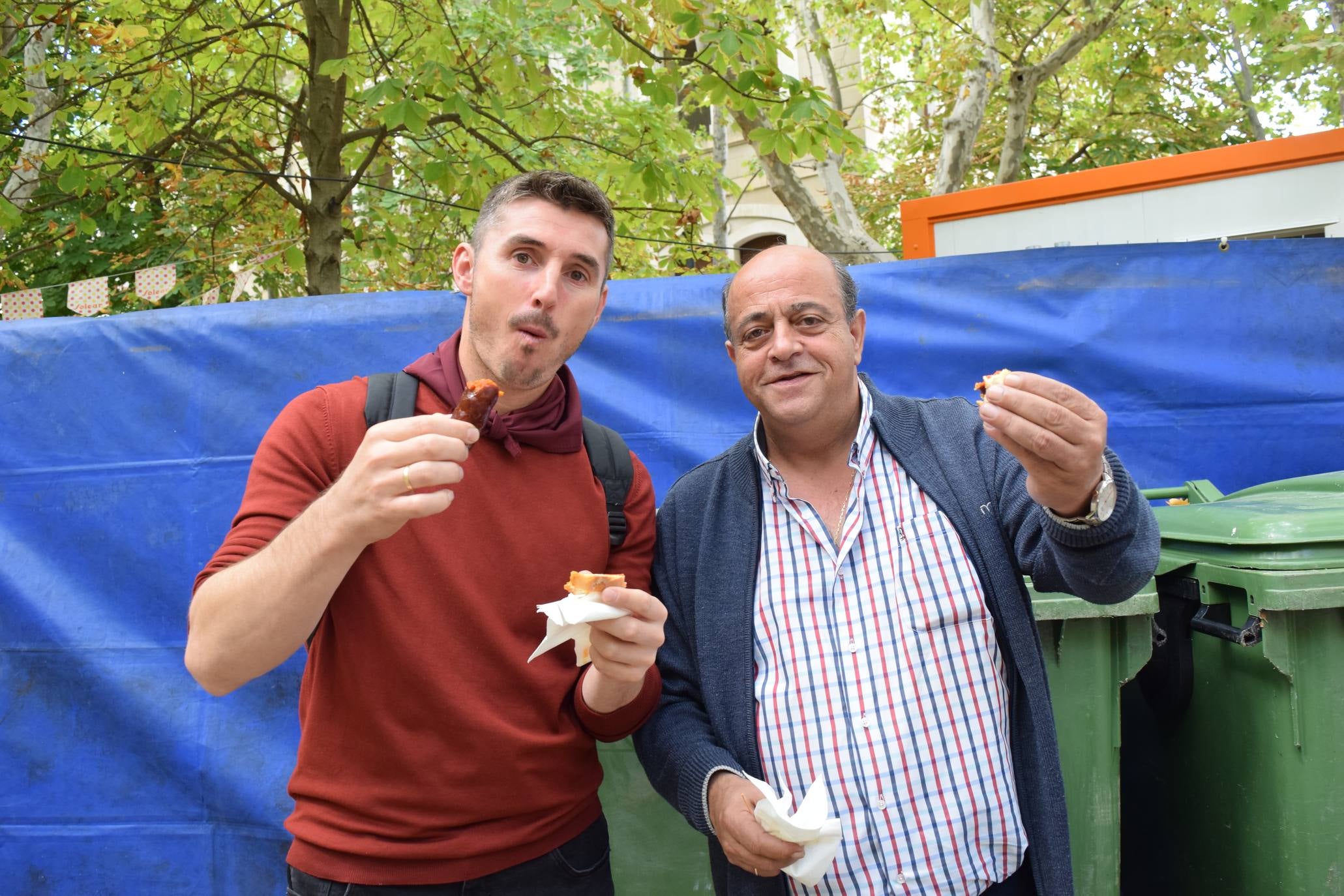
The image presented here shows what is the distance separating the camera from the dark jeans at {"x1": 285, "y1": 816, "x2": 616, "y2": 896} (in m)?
1.74

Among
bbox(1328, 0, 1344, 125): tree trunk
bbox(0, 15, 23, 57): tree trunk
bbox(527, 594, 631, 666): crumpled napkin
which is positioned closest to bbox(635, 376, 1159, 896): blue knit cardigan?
bbox(527, 594, 631, 666): crumpled napkin

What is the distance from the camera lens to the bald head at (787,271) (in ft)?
7.39

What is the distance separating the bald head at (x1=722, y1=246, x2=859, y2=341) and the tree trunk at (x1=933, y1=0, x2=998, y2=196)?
7199 mm

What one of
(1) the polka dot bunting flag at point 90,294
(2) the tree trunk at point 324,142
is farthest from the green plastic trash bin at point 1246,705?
(2) the tree trunk at point 324,142

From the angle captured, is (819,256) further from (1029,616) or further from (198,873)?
(198,873)

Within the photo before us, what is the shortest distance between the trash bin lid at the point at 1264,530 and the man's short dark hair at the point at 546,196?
5.83ft

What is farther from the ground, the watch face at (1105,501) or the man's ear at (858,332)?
the man's ear at (858,332)

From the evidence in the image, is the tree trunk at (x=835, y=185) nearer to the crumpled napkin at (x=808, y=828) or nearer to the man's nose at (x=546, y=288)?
the man's nose at (x=546, y=288)

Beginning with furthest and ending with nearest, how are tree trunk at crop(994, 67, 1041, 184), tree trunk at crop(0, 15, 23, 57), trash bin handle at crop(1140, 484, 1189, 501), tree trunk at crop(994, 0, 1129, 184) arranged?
tree trunk at crop(994, 67, 1041, 184) < tree trunk at crop(994, 0, 1129, 184) < tree trunk at crop(0, 15, 23, 57) < trash bin handle at crop(1140, 484, 1189, 501)

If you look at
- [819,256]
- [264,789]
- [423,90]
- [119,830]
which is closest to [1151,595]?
[819,256]

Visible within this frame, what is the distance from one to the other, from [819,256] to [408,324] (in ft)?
5.86

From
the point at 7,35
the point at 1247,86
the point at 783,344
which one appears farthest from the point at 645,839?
the point at 1247,86

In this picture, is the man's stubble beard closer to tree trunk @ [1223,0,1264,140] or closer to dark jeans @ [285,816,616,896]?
dark jeans @ [285,816,616,896]

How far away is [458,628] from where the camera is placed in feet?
5.92
